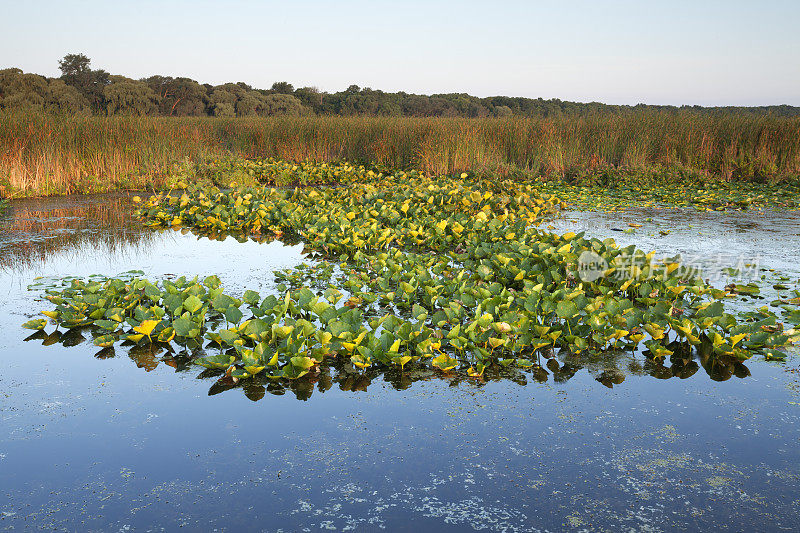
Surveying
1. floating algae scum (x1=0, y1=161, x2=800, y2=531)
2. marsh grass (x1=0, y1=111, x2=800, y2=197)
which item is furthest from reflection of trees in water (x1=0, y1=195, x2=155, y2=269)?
marsh grass (x1=0, y1=111, x2=800, y2=197)

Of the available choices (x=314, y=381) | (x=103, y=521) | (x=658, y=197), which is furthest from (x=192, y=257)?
(x=658, y=197)

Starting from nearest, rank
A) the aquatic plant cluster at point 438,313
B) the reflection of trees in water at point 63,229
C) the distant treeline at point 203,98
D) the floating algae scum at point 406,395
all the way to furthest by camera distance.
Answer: the floating algae scum at point 406,395
the aquatic plant cluster at point 438,313
the reflection of trees in water at point 63,229
the distant treeline at point 203,98

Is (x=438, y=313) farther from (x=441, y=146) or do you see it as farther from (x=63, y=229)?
(x=441, y=146)

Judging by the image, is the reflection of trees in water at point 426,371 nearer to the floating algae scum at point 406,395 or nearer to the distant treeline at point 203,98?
the floating algae scum at point 406,395

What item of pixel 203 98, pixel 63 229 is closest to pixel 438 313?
pixel 63 229

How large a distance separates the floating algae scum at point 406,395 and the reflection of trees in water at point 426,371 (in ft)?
0.05

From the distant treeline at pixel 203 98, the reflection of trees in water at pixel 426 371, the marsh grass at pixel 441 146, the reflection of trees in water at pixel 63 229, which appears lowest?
the reflection of trees in water at pixel 426 371

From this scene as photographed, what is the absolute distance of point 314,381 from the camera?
9.89ft

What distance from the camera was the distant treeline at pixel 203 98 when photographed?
2846 cm

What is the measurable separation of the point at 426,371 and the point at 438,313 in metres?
0.55

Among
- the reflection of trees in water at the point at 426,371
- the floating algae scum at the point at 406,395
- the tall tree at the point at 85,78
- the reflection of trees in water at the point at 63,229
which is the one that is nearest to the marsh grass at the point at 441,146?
the reflection of trees in water at the point at 63,229

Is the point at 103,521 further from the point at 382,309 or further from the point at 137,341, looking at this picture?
the point at 382,309

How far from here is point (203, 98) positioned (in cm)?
3462

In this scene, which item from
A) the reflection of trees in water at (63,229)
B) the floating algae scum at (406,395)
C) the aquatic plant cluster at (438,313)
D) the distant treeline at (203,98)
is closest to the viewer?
the floating algae scum at (406,395)
